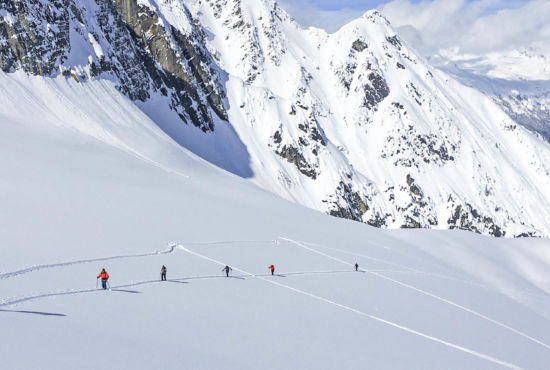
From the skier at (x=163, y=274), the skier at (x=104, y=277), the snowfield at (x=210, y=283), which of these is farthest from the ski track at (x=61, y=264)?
the skier at (x=163, y=274)

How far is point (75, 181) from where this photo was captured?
40.4 m

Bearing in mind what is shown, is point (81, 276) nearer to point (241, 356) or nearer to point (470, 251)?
point (241, 356)

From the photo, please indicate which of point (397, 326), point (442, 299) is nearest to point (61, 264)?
point (397, 326)

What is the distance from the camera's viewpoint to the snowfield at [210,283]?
16223 mm

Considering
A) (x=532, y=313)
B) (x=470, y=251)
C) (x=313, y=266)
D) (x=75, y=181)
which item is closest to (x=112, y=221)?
(x=75, y=181)

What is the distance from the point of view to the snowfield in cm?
1622

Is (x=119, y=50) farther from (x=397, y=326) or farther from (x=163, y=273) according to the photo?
(x=397, y=326)

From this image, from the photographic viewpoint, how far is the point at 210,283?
25.1 meters

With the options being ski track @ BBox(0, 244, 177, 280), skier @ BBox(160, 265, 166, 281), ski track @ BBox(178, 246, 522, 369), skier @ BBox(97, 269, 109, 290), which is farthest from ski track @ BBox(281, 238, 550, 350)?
skier @ BBox(97, 269, 109, 290)

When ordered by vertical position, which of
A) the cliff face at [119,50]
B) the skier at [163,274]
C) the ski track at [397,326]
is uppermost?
the cliff face at [119,50]

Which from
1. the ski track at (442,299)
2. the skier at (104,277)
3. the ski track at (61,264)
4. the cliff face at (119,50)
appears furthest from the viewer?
the cliff face at (119,50)

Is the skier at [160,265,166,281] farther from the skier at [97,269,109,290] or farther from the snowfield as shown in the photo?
the skier at [97,269,109,290]

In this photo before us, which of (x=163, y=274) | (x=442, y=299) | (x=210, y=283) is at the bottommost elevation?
(x=442, y=299)

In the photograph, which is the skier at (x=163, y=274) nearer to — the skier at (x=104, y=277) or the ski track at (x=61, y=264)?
the ski track at (x=61, y=264)
